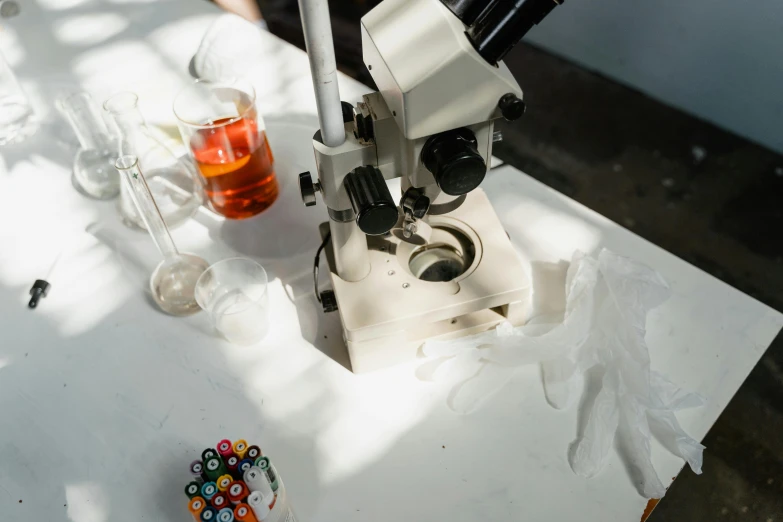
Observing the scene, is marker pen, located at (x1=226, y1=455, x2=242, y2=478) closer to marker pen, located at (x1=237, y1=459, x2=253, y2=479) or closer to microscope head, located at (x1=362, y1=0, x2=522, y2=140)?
marker pen, located at (x1=237, y1=459, x2=253, y2=479)

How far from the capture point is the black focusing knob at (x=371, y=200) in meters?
0.77

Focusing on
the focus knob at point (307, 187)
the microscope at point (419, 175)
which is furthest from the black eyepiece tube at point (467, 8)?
the focus knob at point (307, 187)

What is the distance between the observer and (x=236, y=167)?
3.79ft

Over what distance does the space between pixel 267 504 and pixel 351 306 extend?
31cm

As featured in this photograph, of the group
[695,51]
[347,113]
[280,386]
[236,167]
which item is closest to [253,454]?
[280,386]

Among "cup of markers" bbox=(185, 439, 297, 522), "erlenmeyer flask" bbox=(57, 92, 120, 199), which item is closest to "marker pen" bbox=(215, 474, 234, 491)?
"cup of markers" bbox=(185, 439, 297, 522)

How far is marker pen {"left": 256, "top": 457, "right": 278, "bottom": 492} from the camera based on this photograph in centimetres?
78

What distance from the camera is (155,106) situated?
54.9 inches

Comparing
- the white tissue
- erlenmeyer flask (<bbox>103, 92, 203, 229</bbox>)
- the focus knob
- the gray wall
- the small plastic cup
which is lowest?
the gray wall

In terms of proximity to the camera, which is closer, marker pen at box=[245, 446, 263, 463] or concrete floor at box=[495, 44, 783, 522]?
marker pen at box=[245, 446, 263, 463]

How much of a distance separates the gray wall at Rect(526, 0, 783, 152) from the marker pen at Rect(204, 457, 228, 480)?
2.28m

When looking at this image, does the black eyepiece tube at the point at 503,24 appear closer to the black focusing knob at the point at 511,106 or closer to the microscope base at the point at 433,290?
the black focusing knob at the point at 511,106

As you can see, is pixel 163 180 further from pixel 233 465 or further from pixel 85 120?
pixel 233 465

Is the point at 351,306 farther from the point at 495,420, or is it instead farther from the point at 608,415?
the point at 608,415
